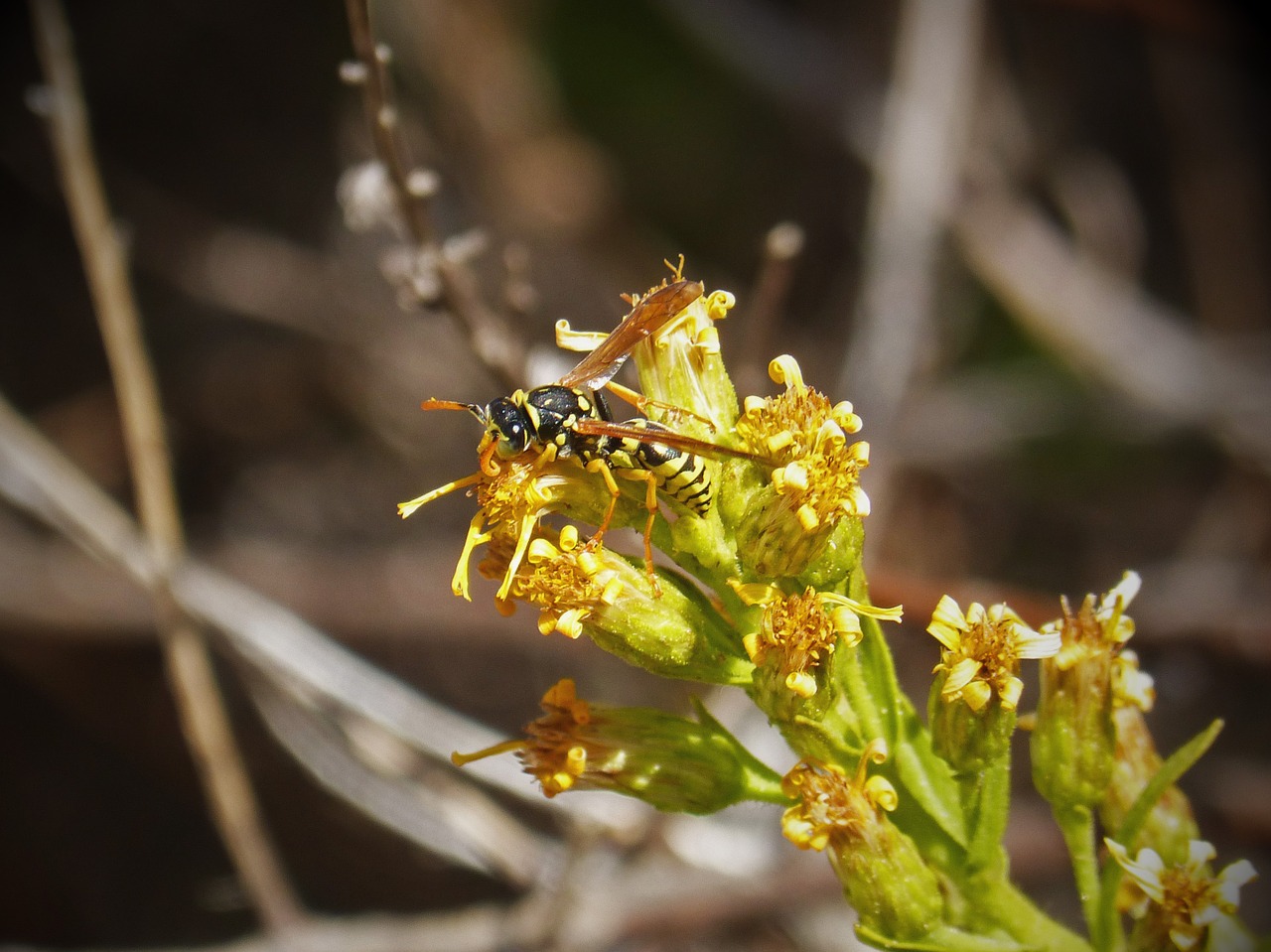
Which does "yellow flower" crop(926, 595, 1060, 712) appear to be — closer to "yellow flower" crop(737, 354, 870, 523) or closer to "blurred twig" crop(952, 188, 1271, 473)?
"yellow flower" crop(737, 354, 870, 523)

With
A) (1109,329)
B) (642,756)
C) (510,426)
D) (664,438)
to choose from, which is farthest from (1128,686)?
(1109,329)

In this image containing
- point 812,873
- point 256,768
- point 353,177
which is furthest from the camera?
point 256,768

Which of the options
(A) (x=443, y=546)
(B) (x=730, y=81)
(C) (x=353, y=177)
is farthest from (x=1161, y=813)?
(B) (x=730, y=81)

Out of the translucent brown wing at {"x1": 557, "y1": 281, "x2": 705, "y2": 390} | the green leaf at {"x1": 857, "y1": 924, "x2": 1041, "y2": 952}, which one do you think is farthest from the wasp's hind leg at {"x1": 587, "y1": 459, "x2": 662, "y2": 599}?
the green leaf at {"x1": 857, "y1": 924, "x2": 1041, "y2": 952}

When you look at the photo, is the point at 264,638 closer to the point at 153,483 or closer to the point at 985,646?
the point at 153,483

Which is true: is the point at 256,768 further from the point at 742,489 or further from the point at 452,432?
the point at 742,489

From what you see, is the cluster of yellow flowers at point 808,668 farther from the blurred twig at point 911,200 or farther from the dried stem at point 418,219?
the blurred twig at point 911,200
